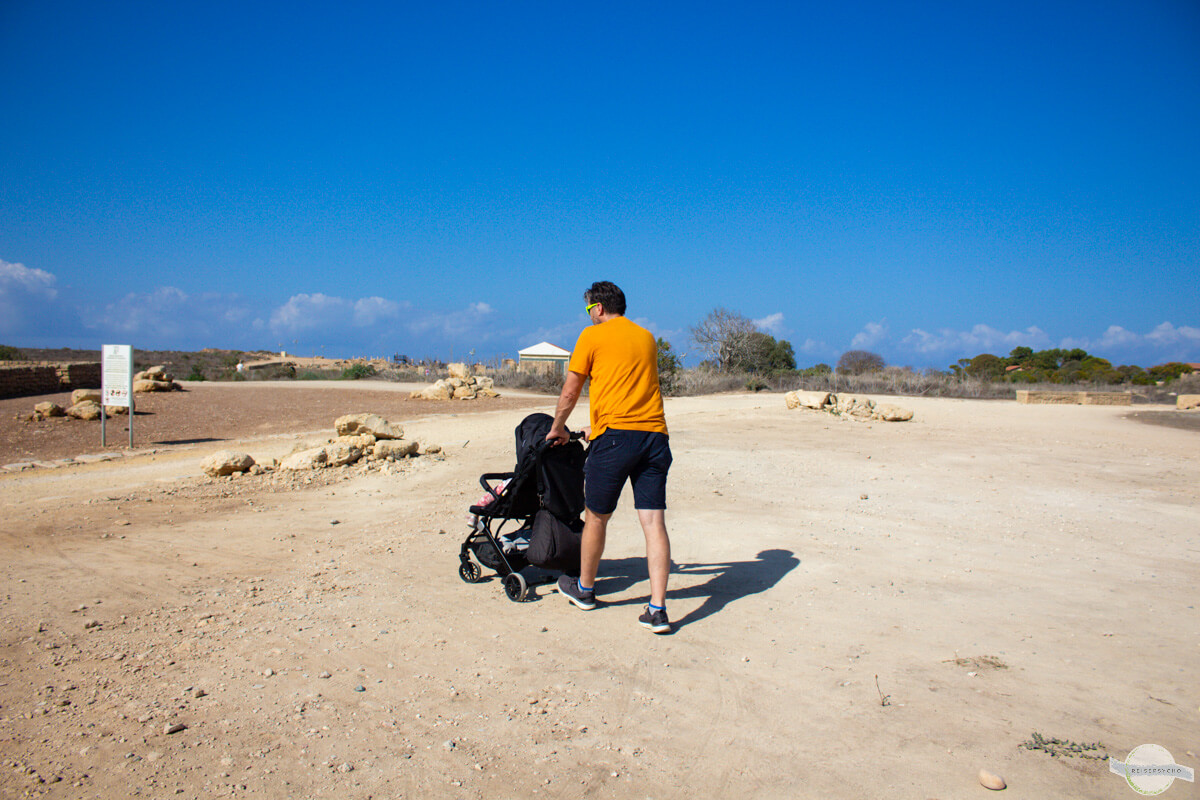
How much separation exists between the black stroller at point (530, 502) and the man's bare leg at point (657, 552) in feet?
2.37

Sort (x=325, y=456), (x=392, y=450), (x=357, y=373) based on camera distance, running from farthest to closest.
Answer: (x=357, y=373) < (x=392, y=450) < (x=325, y=456)

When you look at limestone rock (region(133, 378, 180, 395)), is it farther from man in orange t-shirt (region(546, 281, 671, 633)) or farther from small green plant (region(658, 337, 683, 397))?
man in orange t-shirt (region(546, 281, 671, 633))

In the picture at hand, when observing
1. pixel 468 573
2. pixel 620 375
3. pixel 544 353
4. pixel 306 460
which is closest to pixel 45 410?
pixel 306 460

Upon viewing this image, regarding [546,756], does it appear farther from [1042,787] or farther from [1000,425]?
[1000,425]

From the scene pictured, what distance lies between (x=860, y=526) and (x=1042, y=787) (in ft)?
14.3

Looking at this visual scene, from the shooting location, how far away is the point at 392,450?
9883mm

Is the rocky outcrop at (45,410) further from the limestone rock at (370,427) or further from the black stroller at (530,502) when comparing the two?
the black stroller at (530,502)

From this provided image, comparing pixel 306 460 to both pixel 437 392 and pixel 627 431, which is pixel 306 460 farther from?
pixel 437 392

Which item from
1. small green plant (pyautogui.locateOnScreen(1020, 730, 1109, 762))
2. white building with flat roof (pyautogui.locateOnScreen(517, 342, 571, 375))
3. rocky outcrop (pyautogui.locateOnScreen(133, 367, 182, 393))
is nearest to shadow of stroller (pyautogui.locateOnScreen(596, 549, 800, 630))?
small green plant (pyautogui.locateOnScreen(1020, 730, 1109, 762))

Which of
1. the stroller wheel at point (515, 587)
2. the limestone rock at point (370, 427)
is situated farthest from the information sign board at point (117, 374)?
the stroller wheel at point (515, 587)

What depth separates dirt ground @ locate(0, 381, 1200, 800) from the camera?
271 centimetres

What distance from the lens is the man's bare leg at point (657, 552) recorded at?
13.2ft

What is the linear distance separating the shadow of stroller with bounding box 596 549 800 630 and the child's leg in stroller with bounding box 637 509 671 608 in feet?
1.09

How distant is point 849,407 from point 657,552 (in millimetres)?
12682
